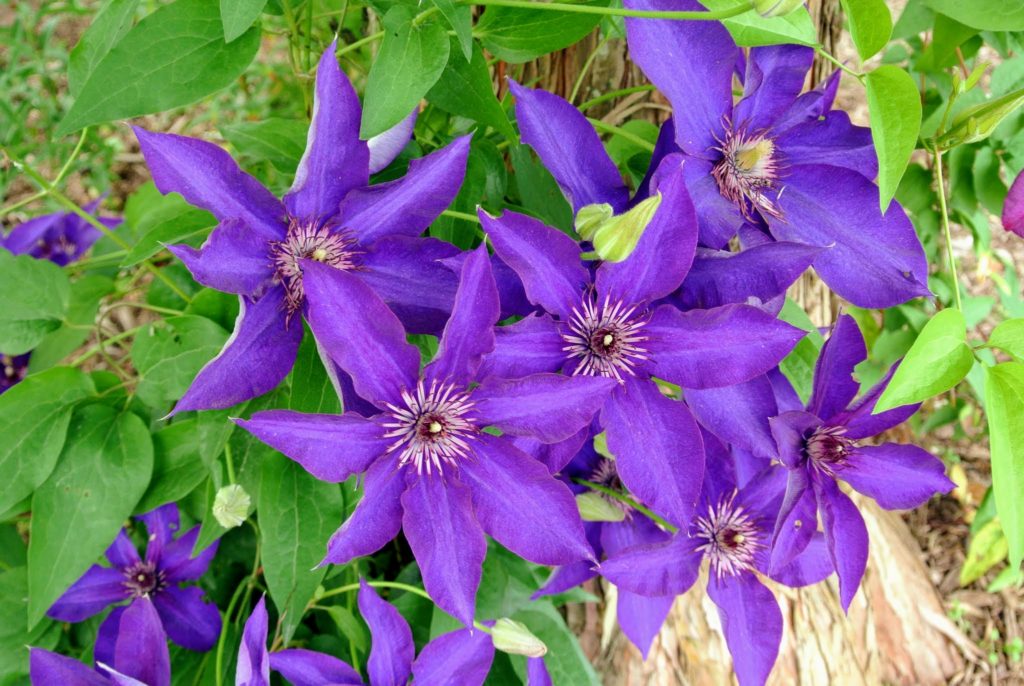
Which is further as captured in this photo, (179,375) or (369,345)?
(179,375)

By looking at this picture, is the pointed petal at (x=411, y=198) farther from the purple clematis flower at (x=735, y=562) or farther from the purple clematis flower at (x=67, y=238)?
the purple clematis flower at (x=67, y=238)

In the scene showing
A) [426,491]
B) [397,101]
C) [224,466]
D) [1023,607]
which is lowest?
[426,491]

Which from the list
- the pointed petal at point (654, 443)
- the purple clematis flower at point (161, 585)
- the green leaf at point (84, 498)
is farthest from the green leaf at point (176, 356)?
the pointed petal at point (654, 443)

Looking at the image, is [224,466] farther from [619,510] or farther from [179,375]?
[619,510]

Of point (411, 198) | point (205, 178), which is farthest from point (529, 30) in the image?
point (205, 178)

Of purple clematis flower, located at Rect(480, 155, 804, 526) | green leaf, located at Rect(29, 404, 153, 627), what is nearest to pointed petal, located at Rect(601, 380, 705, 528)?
purple clematis flower, located at Rect(480, 155, 804, 526)

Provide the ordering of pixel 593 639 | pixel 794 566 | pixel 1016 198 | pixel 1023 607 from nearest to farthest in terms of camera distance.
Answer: pixel 1016 198, pixel 794 566, pixel 593 639, pixel 1023 607

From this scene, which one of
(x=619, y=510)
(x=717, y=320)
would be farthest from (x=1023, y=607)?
(x=717, y=320)

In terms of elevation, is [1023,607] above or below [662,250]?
above
